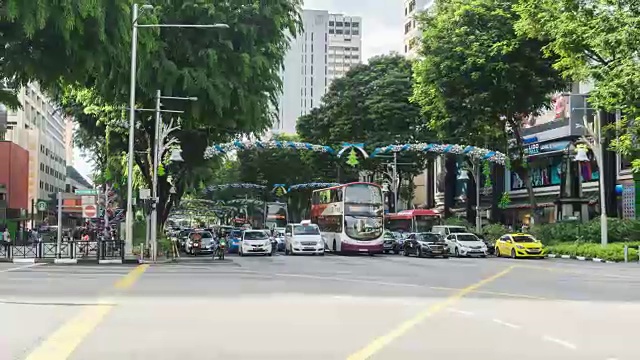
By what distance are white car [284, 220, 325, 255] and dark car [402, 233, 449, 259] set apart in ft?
17.0

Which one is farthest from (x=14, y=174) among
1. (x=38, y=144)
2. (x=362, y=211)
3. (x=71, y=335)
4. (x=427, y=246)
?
(x=71, y=335)

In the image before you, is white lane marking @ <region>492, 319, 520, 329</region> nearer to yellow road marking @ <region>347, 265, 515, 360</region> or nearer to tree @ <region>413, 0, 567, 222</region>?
yellow road marking @ <region>347, 265, 515, 360</region>

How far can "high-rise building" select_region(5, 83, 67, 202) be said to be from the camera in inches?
3312

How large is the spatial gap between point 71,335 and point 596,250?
105 ft

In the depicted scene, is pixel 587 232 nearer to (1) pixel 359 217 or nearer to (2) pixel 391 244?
(2) pixel 391 244

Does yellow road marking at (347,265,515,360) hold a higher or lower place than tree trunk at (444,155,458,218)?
lower

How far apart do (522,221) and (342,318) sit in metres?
50.7

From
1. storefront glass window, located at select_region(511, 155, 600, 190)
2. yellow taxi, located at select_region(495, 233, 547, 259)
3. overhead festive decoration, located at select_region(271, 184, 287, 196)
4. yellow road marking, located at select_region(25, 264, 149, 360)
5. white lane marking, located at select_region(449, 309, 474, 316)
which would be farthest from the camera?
overhead festive decoration, located at select_region(271, 184, 287, 196)

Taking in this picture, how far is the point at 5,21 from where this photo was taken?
63.3 ft

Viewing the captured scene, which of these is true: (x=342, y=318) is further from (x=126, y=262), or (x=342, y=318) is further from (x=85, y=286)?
(x=126, y=262)

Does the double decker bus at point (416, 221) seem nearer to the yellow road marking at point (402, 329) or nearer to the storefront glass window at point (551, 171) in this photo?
the storefront glass window at point (551, 171)

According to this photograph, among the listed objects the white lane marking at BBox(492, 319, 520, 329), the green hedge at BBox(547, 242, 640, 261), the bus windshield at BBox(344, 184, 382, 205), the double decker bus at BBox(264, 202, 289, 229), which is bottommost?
the white lane marking at BBox(492, 319, 520, 329)

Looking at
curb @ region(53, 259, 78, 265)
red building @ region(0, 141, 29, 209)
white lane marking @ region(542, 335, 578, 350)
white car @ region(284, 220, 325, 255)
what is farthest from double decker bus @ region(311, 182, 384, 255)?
red building @ region(0, 141, 29, 209)

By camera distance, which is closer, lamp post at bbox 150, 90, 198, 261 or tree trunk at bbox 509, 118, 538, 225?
lamp post at bbox 150, 90, 198, 261
